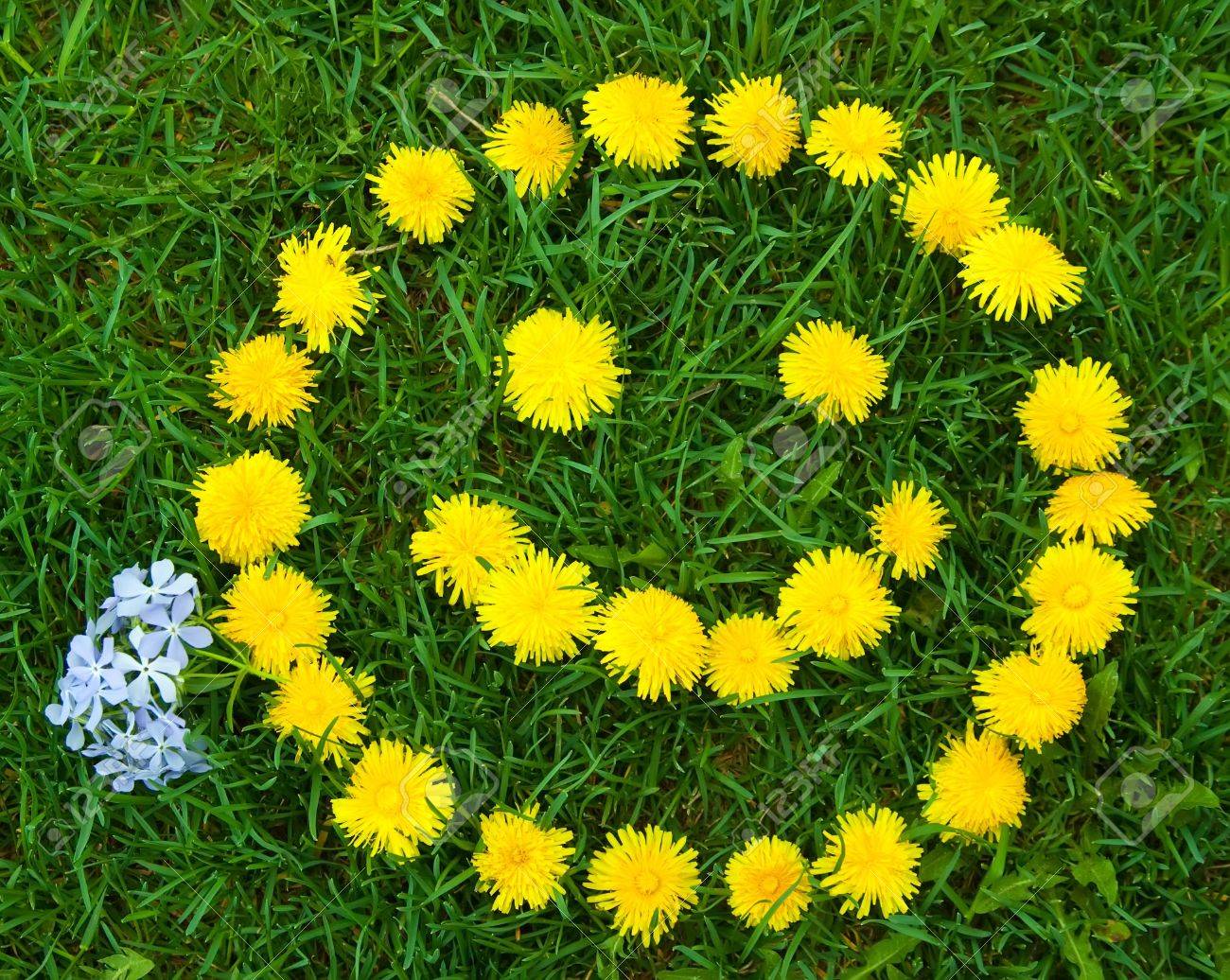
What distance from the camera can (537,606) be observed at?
2406 mm

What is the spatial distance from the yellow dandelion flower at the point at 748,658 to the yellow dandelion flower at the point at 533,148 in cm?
116

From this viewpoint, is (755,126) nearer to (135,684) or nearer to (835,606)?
(835,606)

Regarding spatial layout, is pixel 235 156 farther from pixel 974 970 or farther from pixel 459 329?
pixel 974 970

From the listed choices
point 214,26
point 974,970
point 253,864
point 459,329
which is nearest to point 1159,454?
point 974,970

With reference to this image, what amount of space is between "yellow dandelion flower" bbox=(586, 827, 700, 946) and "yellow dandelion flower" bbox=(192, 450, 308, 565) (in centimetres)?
105

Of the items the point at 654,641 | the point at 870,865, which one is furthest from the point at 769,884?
the point at 654,641

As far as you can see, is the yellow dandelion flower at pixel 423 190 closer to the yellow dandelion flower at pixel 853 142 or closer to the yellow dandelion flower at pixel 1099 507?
the yellow dandelion flower at pixel 853 142

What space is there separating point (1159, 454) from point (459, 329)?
1.76 metres

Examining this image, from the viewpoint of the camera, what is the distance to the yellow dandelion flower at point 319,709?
8.03 feet

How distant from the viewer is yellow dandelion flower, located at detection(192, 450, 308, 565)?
8.07 feet

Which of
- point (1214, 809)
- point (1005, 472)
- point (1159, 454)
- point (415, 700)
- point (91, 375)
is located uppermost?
point (1159, 454)

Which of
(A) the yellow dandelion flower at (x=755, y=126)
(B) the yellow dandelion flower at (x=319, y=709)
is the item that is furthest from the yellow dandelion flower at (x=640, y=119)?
(B) the yellow dandelion flower at (x=319, y=709)

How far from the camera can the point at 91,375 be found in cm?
270

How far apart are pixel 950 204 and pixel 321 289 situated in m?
1.52
